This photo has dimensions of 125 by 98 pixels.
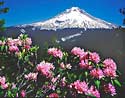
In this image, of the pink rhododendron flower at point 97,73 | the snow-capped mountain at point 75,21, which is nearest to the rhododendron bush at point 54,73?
the pink rhododendron flower at point 97,73

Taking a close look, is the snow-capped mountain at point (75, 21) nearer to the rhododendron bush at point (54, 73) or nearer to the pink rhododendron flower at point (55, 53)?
the rhododendron bush at point (54, 73)

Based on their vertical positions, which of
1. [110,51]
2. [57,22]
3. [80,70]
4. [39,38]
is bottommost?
[80,70]

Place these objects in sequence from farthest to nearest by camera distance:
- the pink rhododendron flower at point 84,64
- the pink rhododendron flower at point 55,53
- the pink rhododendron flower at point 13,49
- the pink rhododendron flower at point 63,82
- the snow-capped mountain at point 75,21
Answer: the snow-capped mountain at point 75,21 < the pink rhododendron flower at point 13,49 < the pink rhododendron flower at point 55,53 < the pink rhododendron flower at point 63,82 < the pink rhododendron flower at point 84,64

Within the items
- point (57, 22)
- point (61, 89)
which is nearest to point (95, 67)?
point (61, 89)

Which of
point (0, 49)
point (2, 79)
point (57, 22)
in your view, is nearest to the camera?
point (2, 79)

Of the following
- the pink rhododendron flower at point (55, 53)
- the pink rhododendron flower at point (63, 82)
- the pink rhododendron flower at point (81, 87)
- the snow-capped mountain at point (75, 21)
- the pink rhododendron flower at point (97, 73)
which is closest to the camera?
the pink rhododendron flower at point (81, 87)

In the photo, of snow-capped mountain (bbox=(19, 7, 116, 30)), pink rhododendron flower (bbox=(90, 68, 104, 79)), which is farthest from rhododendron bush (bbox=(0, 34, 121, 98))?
snow-capped mountain (bbox=(19, 7, 116, 30))

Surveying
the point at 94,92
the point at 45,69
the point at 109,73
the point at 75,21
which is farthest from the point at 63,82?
the point at 75,21

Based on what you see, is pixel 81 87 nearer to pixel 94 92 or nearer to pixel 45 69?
pixel 94 92

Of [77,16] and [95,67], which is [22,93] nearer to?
[95,67]
